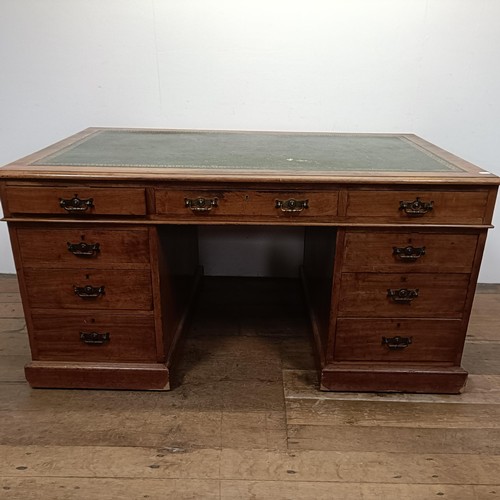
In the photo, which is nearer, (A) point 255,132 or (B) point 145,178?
(B) point 145,178

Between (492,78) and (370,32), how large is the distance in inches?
22.4

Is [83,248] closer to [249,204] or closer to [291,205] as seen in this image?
[249,204]

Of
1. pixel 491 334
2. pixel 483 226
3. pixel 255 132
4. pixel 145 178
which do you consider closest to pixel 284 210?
pixel 145 178

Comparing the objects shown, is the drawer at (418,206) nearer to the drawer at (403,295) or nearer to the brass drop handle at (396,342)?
the drawer at (403,295)

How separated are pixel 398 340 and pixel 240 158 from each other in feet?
2.61

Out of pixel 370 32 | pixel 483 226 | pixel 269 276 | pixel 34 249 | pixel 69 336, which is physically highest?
pixel 370 32

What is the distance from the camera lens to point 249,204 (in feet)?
4.80

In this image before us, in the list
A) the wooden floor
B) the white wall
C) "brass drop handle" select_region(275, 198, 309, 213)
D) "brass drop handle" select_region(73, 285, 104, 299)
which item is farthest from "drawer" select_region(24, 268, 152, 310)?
the white wall

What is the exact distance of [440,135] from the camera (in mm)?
2207

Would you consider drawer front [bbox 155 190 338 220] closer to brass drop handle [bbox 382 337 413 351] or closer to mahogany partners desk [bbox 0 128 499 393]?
mahogany partners desk [bbox 0 128 499 393]

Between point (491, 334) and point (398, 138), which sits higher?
point (398, 138)

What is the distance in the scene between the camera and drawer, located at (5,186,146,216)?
1.44m

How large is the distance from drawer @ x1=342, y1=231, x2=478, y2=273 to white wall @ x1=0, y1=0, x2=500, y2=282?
0.85 meters

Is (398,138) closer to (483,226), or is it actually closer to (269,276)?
(483,226)
